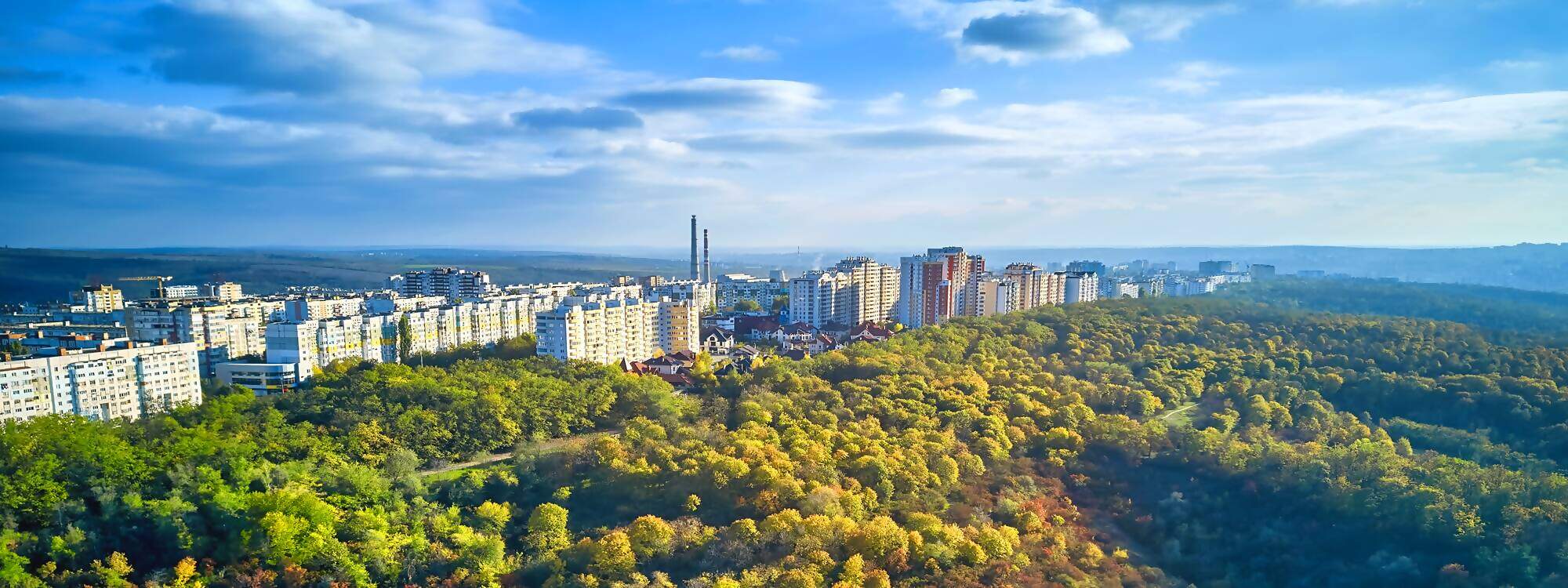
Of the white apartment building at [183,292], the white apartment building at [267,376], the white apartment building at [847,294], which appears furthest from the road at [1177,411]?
the white apartment building at [183,292]

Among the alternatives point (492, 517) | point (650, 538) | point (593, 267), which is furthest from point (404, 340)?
point (593, 267)

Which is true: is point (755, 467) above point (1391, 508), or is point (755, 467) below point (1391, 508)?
above

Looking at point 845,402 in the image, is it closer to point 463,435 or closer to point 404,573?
point 463,435

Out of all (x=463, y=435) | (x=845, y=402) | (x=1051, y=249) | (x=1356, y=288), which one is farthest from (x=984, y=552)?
(x=1051, y=249)

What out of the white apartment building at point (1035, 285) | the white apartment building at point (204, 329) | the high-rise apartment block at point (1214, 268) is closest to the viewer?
the white apartment building at point (204, 329)

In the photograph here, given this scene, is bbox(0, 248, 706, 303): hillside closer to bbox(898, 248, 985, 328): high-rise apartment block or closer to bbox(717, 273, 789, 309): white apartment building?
bbox(717, 273, 789, 309): white apartment building

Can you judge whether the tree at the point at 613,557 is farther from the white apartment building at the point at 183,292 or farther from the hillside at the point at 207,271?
the hillside at the point at 207,271
